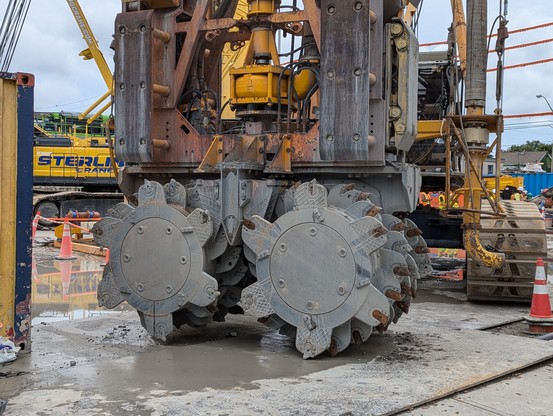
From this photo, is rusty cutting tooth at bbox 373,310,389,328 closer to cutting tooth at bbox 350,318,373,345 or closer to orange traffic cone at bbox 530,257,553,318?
cutting tooth at bbox 350,318,373,345

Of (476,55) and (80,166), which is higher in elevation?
(476,55)

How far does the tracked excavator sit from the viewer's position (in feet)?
18.7

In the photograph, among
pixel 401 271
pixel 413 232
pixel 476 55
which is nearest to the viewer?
pixel 401 271

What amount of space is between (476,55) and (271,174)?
328cm

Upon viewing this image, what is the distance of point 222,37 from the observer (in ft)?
24.4

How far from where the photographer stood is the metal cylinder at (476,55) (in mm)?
8184

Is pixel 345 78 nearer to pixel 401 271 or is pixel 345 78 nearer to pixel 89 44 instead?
pixel 401 271

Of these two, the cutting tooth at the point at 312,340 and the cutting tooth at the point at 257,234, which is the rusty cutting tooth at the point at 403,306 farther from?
the cutting tooth at the point at 257,234

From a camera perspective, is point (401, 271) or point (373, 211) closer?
point (373, 211)

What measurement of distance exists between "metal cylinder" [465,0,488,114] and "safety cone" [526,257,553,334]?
2.22m

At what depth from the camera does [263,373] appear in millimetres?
5395

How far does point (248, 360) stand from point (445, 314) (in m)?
3.50

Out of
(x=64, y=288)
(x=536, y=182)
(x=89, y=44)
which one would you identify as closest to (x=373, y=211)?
(x=64, y=288)

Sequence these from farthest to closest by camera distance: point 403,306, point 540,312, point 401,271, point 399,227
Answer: point 540,312
point 403,306
point 399,227
point 401,271
